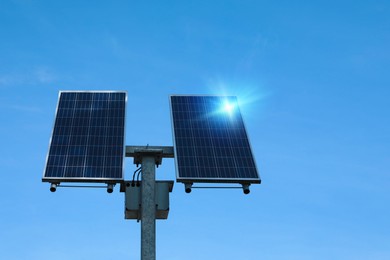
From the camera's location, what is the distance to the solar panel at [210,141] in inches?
864

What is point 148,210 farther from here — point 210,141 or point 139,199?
point 210,141

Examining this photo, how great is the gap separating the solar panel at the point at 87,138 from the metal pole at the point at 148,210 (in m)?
1.08

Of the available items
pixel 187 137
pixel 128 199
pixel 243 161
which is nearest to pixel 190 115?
pixel 187 137

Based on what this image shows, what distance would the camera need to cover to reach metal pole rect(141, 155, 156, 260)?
805 inches

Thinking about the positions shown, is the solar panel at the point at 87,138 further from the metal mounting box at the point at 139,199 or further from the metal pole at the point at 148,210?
the metal pole at the point at 148,210

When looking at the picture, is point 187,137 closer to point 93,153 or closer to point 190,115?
point 190,115

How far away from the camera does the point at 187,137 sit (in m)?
23.9

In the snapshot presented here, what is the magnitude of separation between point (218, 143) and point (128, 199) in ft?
16.1

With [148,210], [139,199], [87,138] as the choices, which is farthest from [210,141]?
[87,138]

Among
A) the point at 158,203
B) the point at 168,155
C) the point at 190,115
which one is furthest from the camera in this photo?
the point at 190,115

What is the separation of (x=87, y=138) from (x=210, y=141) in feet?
17.6

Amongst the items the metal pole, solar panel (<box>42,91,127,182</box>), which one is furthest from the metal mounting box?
solar panel (<box>42,91,127,182</box>)

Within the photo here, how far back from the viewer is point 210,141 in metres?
24.0

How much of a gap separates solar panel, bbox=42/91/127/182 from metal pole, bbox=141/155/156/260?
108cm
